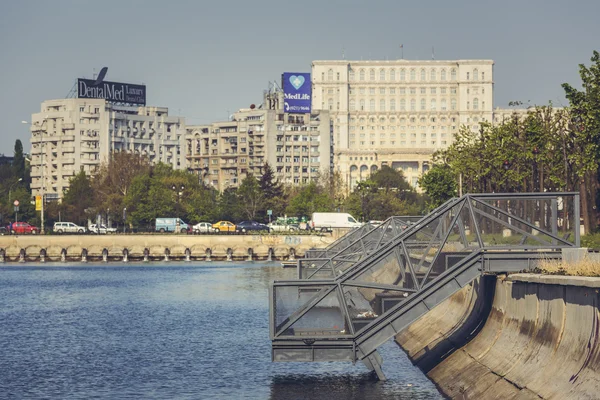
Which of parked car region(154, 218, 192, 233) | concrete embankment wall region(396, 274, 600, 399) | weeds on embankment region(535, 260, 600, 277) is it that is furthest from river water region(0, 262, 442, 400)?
Result: parked car region(154, 218, 192, 233)

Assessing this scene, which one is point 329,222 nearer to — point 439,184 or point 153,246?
point 153,246

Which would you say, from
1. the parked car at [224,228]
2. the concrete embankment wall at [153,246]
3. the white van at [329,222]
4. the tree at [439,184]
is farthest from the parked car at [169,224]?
the tree at [439,184]

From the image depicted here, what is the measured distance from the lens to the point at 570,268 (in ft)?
97.9

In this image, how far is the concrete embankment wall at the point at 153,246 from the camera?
148125mm

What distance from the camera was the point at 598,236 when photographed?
6047 centimetres

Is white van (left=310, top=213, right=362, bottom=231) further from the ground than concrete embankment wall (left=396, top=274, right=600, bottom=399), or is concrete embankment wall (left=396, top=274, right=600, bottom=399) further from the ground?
white van (left=310, top=213, right=362, bottom=231)

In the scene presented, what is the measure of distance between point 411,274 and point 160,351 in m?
17.1

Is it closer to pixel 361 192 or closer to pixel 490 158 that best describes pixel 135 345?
pixel 490 158

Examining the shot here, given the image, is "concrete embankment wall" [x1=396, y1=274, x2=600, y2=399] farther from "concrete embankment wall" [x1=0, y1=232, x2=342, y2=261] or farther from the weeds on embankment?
"concrete embankment wall" [x1=0, y1=232, x2=342, y2=261]

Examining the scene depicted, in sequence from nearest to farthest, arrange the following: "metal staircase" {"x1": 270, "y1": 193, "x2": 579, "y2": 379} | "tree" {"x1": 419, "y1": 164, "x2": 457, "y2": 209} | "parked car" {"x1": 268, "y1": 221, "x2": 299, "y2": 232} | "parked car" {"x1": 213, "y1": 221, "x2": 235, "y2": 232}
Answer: "metal staircase" {"x1": 270, "y1": 193, "x2": 579, "y2": 379}
"tree" {"x1": 419, "y1": 164, "x2": 457, "y2": 209}
"parked car" {"x1": 268, "y1": 221, "x2": 299, "y2": 232}
"parked car" {"x1": 213, "y1": 221, "x2": 235, "y2": 232}

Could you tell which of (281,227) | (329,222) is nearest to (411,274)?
(329,222)

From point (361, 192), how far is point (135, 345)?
146 meters

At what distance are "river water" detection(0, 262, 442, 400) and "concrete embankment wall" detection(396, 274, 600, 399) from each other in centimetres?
138

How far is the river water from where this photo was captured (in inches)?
1405
